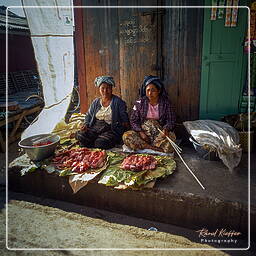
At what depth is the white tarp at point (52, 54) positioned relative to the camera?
209 inches

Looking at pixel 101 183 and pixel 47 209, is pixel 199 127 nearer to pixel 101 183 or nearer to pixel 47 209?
pixel 101 183

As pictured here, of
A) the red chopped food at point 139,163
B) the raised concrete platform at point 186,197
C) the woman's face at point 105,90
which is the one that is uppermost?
the woman's face at point 105,90

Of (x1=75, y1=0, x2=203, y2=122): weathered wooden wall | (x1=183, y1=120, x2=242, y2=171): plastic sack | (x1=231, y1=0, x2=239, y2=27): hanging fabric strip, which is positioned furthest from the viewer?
(x1=75, y1=0, x2=203, y2=122): weathered wooden wall

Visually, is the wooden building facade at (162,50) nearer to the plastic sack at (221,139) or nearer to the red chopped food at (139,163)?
the plastic sack at (221,139)

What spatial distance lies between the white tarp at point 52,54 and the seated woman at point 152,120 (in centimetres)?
257

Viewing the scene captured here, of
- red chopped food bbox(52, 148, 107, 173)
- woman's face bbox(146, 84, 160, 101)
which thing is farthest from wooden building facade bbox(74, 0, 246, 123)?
red chopped food bbox(52, 148, 107, 173)

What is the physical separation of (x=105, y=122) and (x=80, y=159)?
1016 mm

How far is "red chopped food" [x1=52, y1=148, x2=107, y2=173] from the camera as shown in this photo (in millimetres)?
3684

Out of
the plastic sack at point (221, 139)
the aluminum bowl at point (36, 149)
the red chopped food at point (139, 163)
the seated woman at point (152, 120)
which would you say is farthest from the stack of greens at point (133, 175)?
the aluminum bowl at point (36, 149)

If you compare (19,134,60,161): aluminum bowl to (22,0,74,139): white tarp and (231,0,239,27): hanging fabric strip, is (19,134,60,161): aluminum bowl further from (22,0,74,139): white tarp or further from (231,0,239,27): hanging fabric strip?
(231,0,239,27): hanging fabric strip

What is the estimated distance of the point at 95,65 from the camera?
5453 millimetres

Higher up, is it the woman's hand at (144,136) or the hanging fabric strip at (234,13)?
the hanging fabric strip at (234,13)

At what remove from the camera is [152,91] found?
4133 millimetres

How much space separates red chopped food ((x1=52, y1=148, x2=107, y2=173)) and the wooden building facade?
1.74 metres
